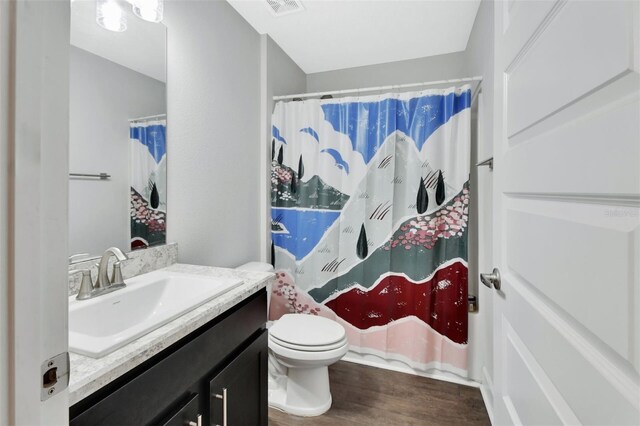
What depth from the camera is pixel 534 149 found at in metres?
0.66

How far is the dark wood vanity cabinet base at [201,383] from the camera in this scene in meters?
0.64

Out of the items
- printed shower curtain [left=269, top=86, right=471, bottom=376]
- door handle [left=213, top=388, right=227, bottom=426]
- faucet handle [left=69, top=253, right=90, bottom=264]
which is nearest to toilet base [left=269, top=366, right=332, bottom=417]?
printed shower curtain [left=269, top=86, right=471, bottom=376]

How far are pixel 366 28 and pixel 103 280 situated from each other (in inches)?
84.3

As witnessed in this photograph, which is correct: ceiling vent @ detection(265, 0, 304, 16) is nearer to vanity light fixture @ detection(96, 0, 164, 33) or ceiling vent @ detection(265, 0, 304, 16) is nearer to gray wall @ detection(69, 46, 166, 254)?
vanity light fixture @ detection(96, 0, 164, 33)

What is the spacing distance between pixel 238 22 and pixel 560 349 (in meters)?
2.27

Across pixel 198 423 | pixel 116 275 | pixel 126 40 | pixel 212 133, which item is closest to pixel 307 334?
pixel 198 423

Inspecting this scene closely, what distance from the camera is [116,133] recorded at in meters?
1.23

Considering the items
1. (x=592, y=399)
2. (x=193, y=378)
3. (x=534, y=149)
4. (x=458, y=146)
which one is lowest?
(x=193, y=378)

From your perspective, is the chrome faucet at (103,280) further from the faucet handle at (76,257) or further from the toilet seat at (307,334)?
the toilet seat at (307,334)

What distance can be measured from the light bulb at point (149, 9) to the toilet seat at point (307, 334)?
1.63m

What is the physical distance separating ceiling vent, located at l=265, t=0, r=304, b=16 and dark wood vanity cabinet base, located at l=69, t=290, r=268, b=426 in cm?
170

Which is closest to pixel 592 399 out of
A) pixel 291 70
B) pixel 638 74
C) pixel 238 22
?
pixel 638 74

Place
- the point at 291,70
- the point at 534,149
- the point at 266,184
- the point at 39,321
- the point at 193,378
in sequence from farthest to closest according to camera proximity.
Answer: the point at 291,70 → the point at 266,184 → the point at 193,378 → the point at 534,149 → the point at 39,321

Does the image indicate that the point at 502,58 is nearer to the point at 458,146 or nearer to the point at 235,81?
the point at 458,146
